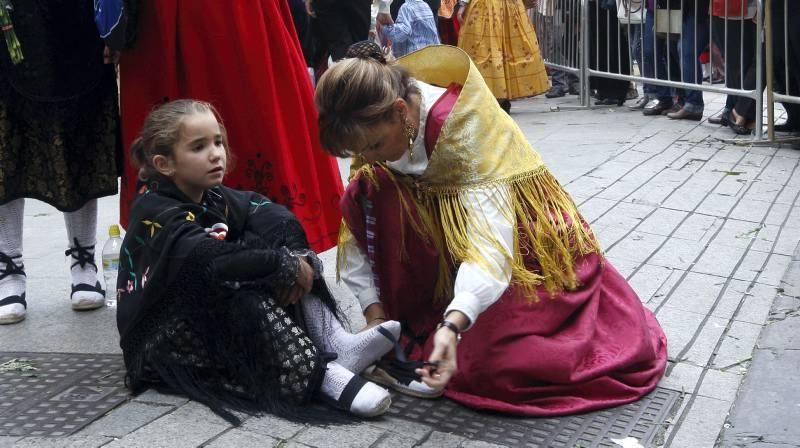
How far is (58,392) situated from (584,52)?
23.4 ft

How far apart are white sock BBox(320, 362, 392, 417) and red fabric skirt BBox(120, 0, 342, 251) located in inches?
37.6

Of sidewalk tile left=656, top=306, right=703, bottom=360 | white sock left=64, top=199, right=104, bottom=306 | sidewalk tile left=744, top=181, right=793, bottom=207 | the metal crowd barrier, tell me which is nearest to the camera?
sidewalk tile left=656, top=306, right=703, bottom=360

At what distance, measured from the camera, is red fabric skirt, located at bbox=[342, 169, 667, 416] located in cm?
306

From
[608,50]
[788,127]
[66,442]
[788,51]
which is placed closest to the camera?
[66,442]

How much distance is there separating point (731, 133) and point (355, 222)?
498 cm

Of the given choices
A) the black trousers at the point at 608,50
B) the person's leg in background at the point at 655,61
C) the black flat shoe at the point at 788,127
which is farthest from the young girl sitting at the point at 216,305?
the black trousers at the point at 608,50

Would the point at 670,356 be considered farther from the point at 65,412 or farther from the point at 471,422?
→ the point at 65,412

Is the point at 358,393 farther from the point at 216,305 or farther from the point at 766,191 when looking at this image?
the point at 766,191

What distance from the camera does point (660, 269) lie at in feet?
14.7

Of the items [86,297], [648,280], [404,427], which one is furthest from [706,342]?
[86,297]

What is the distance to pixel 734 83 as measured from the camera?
7.87 metres

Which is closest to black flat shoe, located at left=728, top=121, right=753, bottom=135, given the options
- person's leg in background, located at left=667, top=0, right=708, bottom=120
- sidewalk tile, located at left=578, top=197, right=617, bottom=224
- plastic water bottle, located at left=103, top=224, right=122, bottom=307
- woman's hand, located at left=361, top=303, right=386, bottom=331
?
person's leg in background, located at left=667, top=0, right=708, bottom=120

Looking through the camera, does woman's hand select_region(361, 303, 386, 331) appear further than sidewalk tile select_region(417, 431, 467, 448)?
Yes

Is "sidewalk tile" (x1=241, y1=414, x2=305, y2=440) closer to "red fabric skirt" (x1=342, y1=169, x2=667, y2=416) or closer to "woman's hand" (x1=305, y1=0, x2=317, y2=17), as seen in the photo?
"red fabric skirt" (x1=342, y1=169, x2=667, y2=416)
